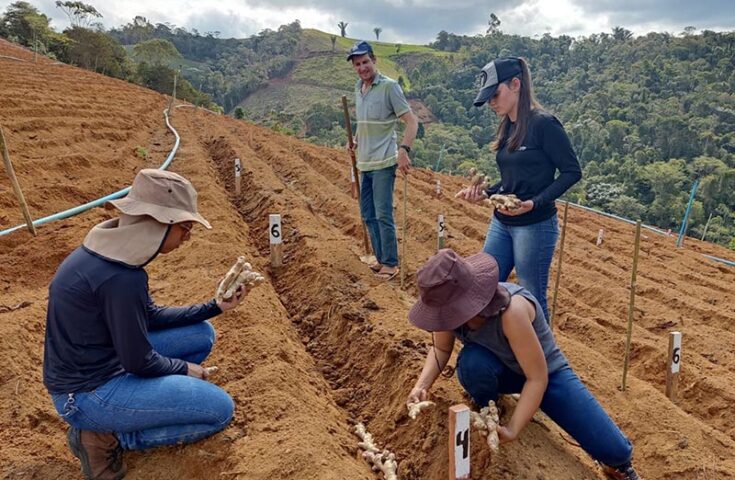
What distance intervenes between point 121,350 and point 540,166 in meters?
2.41

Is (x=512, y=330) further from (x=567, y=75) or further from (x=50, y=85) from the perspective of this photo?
(x=567, y=75)

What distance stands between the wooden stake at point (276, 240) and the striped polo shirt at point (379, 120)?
0.97 m


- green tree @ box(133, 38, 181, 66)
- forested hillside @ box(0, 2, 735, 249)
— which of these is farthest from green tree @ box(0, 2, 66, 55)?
green tree @ box(133, 38, 181, 66)

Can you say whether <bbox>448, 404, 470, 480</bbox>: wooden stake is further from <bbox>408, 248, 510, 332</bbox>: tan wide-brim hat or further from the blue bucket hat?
the blue bucket hat

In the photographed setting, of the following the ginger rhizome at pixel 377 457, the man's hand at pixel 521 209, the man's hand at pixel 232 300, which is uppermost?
the man's hand at pixel 521 209

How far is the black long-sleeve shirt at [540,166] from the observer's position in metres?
3.04

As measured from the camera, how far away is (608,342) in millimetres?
5324

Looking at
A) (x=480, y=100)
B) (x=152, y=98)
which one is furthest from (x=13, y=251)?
(x=152, y=98)

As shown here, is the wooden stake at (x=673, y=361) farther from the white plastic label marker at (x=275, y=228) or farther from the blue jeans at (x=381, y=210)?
the white plastic label marker at (x=275, y=228)

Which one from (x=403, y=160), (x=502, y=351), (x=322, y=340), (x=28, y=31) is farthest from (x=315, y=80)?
(x=502, y=351)

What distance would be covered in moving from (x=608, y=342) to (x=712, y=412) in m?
1.09

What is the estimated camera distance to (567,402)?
8.24ft

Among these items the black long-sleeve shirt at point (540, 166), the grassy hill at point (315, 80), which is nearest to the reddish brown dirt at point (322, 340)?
the black long-sleeve shirt at point (540, 166)

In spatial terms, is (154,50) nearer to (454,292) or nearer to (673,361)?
(673,361)
